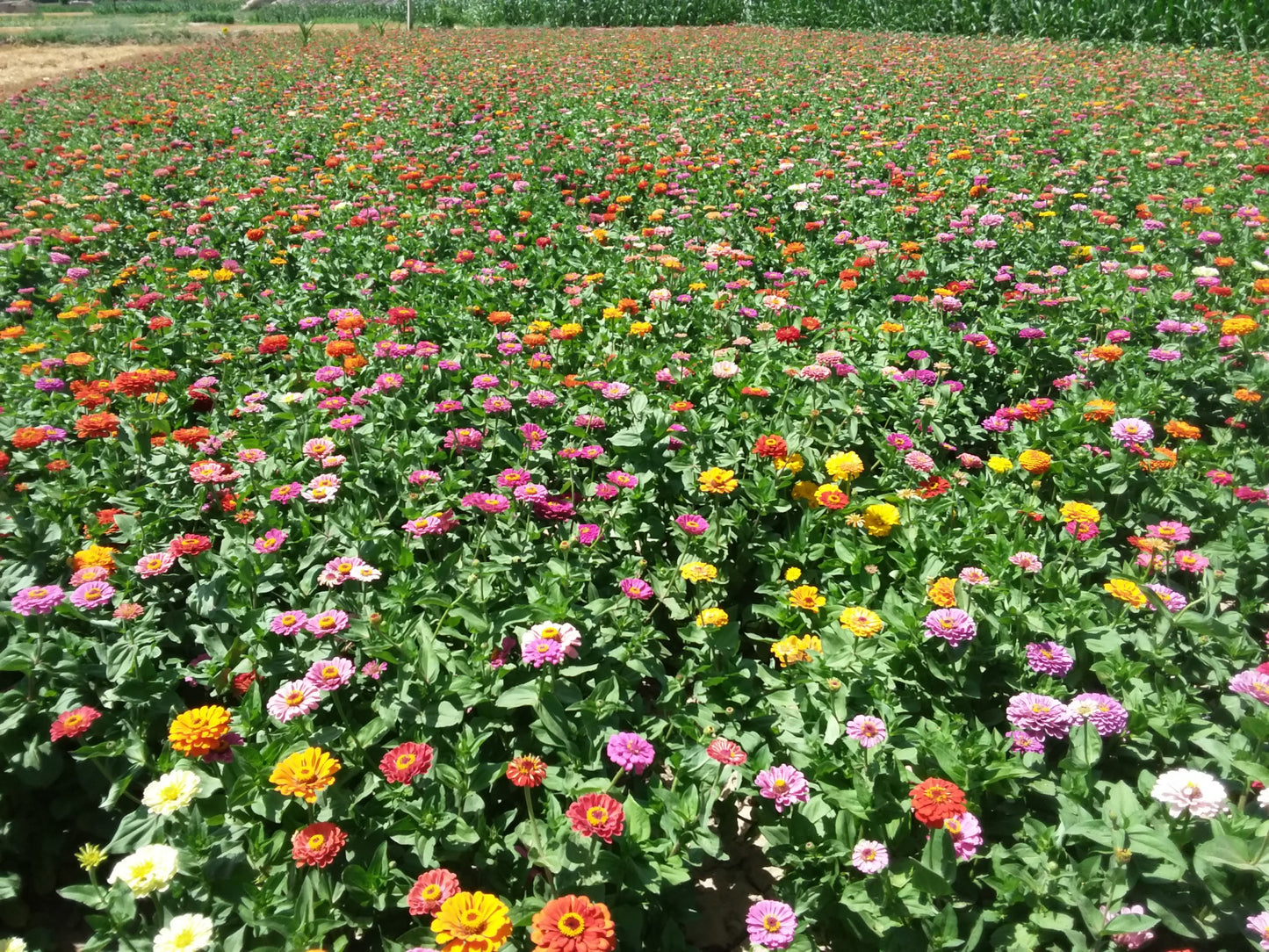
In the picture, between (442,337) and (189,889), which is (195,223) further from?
Answer: (189,889)

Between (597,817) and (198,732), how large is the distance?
969mm

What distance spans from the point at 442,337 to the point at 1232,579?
3535 millimetres

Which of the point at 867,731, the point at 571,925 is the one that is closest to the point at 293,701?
the point at 571,925

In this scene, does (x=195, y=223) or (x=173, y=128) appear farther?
(x=173, y=128)

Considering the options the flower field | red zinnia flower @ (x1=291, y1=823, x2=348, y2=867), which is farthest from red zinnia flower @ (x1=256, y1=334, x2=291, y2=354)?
red zinnia flower @ (x1=291, y1=823, x2=348, y2=867)

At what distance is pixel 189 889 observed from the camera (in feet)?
5.80

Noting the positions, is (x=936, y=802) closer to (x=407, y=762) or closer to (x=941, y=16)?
(x=407, y=762)

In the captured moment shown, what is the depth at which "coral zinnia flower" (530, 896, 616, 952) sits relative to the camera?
146 cm

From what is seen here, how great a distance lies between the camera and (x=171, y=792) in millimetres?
1782

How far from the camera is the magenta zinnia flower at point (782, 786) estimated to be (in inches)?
74.6

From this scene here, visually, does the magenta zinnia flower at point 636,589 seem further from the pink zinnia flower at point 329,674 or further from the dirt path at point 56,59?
the dirt path at point 56,59

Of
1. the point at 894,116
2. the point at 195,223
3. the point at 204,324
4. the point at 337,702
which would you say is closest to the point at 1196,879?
the point at 337,702

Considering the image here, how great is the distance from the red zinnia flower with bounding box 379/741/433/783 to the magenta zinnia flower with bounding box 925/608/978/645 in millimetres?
1362

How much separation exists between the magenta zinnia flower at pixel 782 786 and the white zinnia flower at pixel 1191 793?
78cm
